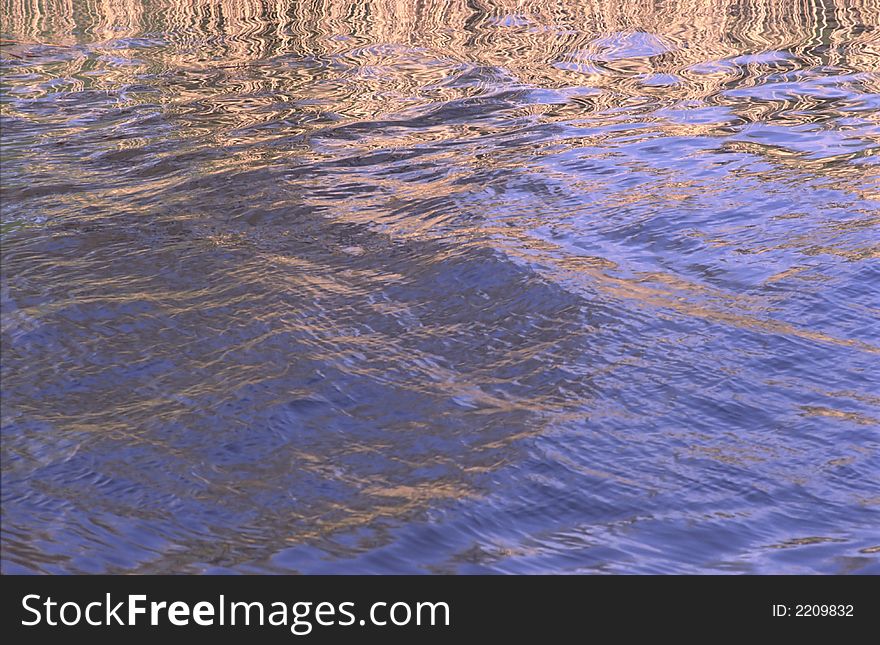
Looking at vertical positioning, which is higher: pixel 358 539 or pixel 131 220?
pixel 131 220

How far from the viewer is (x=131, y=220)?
6105 millimetres

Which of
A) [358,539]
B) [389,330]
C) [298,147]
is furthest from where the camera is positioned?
[298,147]

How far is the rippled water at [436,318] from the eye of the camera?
3.44 meters

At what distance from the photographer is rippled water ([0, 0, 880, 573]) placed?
11.3 feet

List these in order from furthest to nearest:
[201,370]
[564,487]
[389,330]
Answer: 1. [389,330]
2. [201,370]
3. [564,487]

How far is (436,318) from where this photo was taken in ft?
16.2
